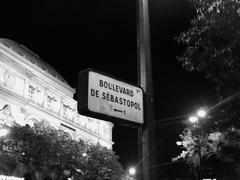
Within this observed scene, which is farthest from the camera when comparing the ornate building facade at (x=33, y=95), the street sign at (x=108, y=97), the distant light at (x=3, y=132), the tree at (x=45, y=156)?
the ornate building facade at (x=33, y=95)

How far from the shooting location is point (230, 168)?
2077cm

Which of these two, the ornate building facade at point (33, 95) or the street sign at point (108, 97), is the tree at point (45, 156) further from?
the street sign at point (108, 97)

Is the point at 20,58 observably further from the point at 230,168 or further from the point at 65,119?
the point at 230,168

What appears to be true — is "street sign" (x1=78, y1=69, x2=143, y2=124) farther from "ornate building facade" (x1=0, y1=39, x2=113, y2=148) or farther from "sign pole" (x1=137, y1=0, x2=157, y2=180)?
"ornate building facade" (x1=0, y1=39, x2=113, y2=148)

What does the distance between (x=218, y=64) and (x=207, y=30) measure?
914 mm

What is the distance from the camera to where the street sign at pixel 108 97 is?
5184 millimetres

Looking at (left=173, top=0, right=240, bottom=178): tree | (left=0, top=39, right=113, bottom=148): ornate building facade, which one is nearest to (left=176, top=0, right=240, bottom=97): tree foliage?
A: (left=173, top=0, right=240, bottom=178): tree

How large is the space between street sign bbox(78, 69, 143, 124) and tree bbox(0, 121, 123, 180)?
34076mm

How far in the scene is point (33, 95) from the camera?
6338 cm

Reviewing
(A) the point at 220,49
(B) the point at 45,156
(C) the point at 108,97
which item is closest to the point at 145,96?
(C) the point at 108,97

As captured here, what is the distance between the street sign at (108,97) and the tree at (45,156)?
1342 inches

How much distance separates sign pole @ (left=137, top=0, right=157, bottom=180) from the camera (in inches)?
210

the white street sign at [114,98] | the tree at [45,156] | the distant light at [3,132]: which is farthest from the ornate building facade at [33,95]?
the white street sign at [114,98]

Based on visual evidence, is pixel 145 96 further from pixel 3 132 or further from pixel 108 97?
pixel 3 132
